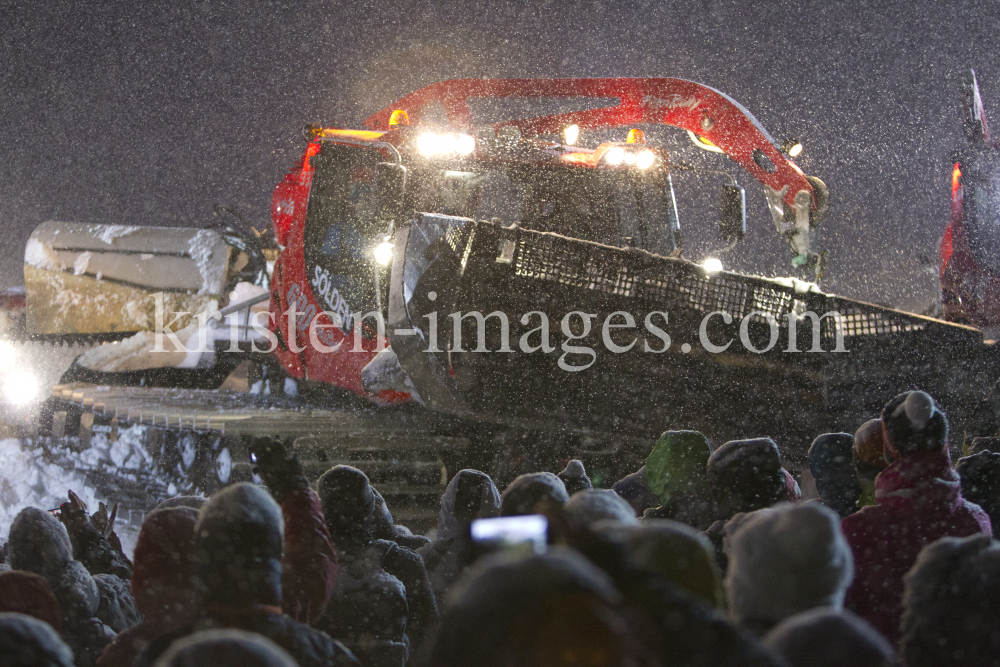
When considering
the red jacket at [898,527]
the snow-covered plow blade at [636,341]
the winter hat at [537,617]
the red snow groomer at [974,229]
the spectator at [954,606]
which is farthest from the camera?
the red snow groomer at [974,229]

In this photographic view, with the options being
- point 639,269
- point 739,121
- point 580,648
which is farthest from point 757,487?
point 739,121

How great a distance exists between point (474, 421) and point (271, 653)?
3.44 metres

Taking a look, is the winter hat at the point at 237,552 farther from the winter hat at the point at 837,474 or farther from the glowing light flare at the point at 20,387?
the glowing light flare at the point at 20,387

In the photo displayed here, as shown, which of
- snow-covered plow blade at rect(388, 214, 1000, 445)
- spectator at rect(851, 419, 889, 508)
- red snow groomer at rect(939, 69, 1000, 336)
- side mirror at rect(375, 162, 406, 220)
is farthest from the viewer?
red snow groomer at rect(939, 69, 1000, 336)

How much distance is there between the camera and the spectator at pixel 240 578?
54.7 inches

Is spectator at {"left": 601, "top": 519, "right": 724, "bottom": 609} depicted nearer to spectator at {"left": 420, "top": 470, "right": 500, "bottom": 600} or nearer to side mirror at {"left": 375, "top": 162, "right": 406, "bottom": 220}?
spectator at {"left": 420, "top": 470, "right": 500, "bottom": 600}

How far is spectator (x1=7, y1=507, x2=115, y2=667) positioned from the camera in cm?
211

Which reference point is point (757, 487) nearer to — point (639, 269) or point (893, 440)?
point (893, 440)

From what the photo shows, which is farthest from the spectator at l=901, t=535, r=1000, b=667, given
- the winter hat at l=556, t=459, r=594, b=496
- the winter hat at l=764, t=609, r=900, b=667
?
the winter hat at l=556, t=459, r=594, b=496

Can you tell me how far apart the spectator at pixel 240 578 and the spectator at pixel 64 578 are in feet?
2.92

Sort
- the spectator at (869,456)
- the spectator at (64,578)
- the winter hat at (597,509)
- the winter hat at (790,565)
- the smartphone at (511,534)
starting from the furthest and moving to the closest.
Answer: the spectator at (869,456) → the spectator at (64,578) → the winter hat at (597,509) → the winter hat at (790,565) → the smartphone at (511,534)

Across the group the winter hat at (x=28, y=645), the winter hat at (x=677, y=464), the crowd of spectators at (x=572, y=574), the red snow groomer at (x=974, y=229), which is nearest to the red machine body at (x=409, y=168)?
the red snow groomer at (x=974, y=229)

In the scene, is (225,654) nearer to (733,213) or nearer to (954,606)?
(954,606)

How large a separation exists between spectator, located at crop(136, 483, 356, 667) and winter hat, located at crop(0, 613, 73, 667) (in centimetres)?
28
